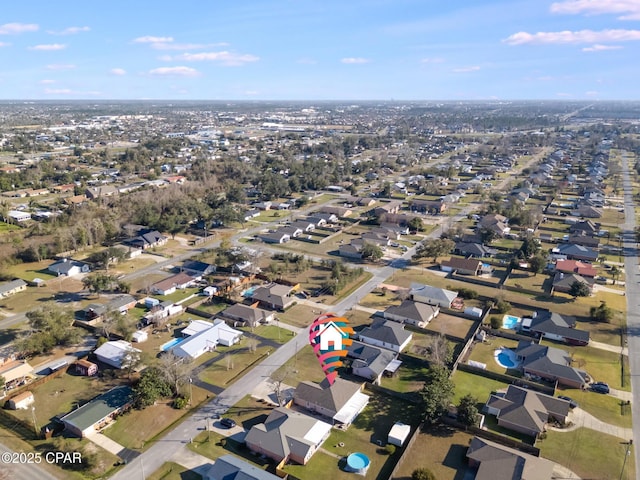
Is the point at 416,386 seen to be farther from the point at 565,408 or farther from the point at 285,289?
the point at 285,289

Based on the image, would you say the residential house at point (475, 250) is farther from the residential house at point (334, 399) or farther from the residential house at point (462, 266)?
the residential house at point (334, 399)

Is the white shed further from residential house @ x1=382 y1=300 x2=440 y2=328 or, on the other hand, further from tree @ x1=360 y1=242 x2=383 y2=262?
tree @ x1=360 y1=242 x2=383 y2=262

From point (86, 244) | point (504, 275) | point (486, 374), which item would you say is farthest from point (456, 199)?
point (86, 244)

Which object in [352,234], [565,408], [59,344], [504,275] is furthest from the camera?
[352,234]

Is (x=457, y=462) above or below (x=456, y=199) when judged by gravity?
below

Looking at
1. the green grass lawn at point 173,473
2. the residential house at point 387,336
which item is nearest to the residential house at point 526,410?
the residential house at point 387,336

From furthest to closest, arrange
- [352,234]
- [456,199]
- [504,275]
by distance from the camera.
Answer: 1. [456,199]
2. [352,234]
3. [504,275]

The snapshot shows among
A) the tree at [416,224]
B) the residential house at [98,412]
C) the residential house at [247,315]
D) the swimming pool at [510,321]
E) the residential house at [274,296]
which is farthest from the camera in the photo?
the tree at [416,224]
